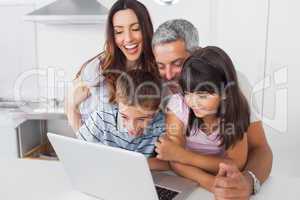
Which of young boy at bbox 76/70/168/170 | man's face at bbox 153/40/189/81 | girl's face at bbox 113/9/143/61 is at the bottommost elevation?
young boy at bbox 76/70/168/170

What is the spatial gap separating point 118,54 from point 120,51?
2 cm

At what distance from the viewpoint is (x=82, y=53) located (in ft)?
6.09

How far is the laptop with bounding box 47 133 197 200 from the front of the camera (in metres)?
0.99

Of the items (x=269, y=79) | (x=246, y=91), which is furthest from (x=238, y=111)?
(x=269, y=79)

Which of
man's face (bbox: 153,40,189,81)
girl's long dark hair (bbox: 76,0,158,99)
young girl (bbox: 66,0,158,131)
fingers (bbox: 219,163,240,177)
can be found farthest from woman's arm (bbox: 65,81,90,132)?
fingers (bbox: 219,163,240,177)

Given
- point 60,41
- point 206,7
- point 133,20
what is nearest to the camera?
point 133,20

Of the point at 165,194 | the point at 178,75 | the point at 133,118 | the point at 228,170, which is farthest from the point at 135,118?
the point at 228,170

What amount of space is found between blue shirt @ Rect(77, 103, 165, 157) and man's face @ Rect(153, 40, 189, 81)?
0.55 feet

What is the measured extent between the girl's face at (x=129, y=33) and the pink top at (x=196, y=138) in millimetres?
256

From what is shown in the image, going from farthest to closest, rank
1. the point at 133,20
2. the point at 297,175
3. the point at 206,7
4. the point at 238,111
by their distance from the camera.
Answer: the point at 297,175 → the point at 206,7 → the point at 133,20 → the point at 238,111

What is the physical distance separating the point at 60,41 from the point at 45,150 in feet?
2.55

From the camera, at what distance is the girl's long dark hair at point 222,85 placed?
1179mm

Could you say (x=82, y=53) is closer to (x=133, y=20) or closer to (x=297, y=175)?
(x=133, y=20)

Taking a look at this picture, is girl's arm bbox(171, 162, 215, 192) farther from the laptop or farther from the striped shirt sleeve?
the striped shirt sleeve
